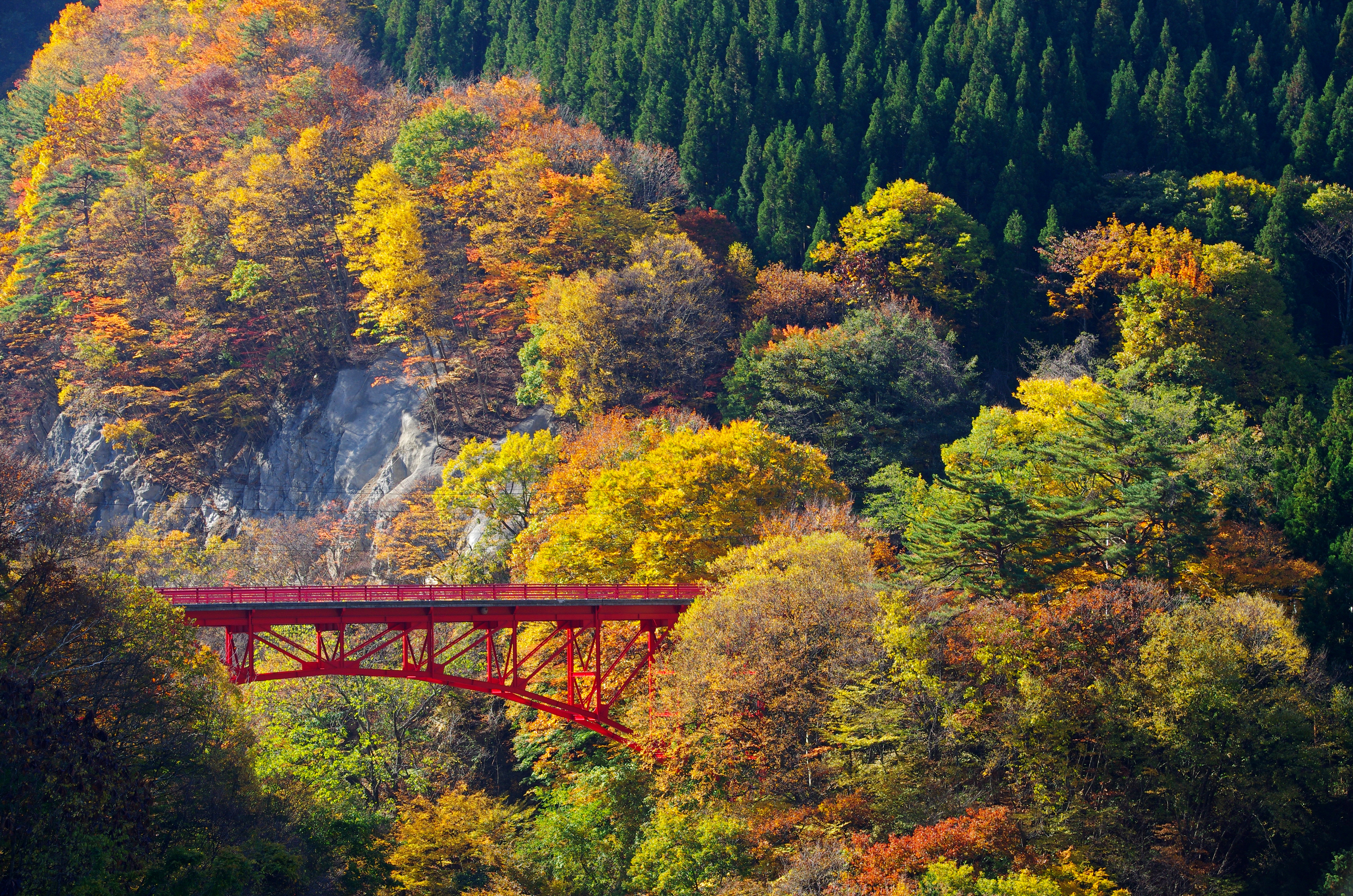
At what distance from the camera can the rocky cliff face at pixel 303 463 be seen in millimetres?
71438


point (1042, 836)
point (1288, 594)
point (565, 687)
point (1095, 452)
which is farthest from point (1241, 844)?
point (565, 687)

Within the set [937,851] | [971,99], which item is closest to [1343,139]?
[971,99]

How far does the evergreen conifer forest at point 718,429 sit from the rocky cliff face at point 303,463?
1.49 feet

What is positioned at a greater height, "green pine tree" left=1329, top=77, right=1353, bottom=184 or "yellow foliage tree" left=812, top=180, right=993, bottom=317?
"green pine tree" left=1329, top=77, right=1353, bottom=184

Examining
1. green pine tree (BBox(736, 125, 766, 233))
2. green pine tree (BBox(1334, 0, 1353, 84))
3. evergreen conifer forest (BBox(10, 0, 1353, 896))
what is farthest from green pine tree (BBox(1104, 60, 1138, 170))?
green pine tree (BBox(736, 125, 766, 233))

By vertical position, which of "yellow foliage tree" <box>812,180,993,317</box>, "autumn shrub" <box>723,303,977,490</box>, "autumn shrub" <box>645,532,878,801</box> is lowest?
"autumn shrub" <box>645,532,878,801</box>

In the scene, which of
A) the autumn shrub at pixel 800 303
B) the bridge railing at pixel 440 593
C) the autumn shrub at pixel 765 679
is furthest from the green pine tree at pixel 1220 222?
the bridge railing at pixel 440 593

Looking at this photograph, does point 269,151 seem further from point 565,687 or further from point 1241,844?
point 1241,844

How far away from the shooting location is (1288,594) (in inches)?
1737

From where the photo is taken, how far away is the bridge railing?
38219mm

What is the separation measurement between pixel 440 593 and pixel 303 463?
35.5 meters

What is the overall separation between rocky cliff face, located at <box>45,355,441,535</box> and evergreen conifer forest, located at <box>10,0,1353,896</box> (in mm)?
453

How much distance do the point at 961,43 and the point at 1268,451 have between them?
3952cm

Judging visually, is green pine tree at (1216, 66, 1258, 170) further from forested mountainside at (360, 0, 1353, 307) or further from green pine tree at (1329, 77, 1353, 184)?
green pine tree at (1329, 77, 1353, 184)
